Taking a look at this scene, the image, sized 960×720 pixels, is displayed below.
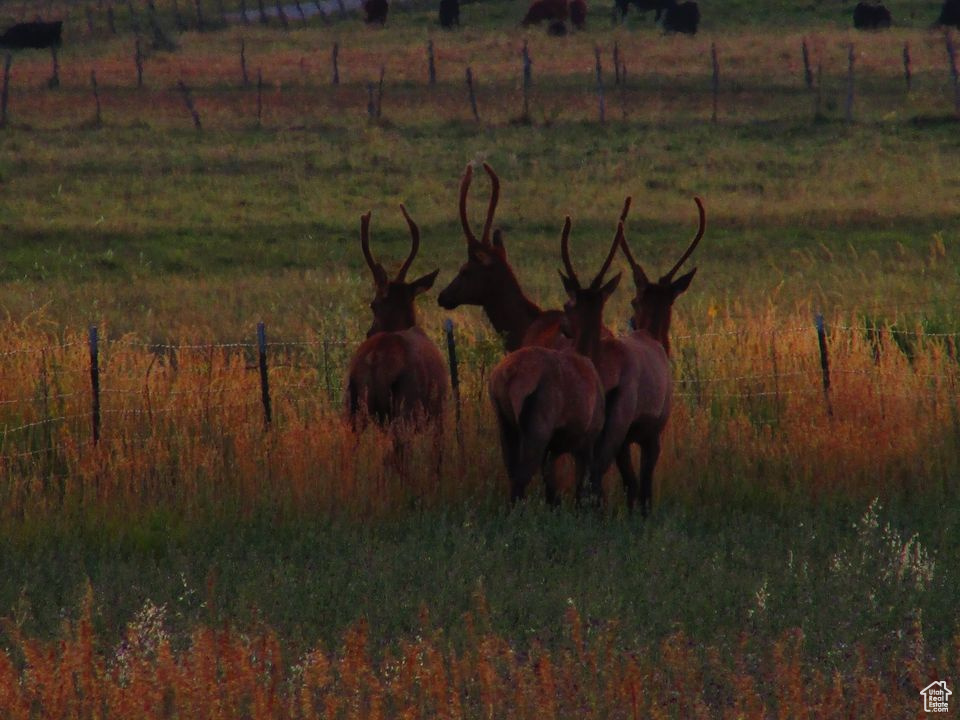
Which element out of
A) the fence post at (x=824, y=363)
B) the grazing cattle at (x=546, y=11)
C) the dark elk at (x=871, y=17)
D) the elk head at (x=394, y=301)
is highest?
the grazing cattle at (x=546, y=11)

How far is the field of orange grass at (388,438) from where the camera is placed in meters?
9.34

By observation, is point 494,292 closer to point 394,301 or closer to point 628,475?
point 394,301

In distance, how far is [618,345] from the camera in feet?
28.3

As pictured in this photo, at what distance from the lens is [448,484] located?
943 cm

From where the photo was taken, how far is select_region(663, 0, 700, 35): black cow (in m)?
50.4

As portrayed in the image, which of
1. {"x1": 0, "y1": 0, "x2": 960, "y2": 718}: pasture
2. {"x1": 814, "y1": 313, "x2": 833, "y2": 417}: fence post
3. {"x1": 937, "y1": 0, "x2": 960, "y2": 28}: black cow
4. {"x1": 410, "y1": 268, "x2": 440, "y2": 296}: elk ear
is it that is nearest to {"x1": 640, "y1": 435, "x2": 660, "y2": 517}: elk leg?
{"x1": 0, "y1": 0, "x2": 960, "y2": 718}: pasture

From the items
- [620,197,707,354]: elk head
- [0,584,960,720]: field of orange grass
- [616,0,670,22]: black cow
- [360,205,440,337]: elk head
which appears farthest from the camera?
[616,0,670,22]: black cow

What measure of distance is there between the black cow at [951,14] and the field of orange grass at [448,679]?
45543 mm

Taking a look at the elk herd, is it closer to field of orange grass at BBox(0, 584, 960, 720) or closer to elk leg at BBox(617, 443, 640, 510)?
elk leg at BBox(617, 443, 640, 510)

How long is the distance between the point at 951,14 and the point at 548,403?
4460 cm

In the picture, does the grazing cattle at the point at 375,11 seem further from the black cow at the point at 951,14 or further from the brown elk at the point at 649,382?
the brown elk at the point at 649,382

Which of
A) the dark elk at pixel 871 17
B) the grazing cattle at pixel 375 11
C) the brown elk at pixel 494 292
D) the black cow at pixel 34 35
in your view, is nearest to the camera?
the brown elk at pixel 494 292

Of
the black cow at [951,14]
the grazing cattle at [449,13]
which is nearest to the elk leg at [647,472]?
the black cow at [951,14]

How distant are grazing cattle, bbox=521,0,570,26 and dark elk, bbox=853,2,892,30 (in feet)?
28.9
